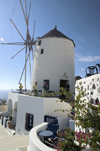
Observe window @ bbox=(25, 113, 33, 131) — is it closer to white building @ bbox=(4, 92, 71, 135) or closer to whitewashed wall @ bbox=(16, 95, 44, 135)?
white building @ bbox=(4, 92, 71, 135)

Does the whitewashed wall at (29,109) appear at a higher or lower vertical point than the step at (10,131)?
higher

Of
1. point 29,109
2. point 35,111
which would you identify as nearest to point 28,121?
point 29,109

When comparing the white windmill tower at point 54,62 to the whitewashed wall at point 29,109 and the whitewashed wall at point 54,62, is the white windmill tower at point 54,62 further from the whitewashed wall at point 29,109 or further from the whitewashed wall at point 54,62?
the whitewashed wall at point 29,109

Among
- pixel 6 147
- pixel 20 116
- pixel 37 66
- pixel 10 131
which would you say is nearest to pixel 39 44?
pixel 37 66

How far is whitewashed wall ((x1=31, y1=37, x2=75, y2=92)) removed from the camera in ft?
45.6

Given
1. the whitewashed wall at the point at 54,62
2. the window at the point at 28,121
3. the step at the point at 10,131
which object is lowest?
the step at the point at 10,131

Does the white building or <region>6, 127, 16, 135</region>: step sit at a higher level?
the white building

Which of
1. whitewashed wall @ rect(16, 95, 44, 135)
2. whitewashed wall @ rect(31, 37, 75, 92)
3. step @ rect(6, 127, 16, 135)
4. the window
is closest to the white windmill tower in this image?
whitewashed wall @ rect(31, 37, 75, 92)

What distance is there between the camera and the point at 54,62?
14.1 metres

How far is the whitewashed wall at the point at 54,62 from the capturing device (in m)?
13.9

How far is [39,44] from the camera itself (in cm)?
1555

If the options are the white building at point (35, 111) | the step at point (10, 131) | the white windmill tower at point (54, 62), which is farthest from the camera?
the white windmill tower at point (54, 62)

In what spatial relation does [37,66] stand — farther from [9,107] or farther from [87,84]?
[87,84]

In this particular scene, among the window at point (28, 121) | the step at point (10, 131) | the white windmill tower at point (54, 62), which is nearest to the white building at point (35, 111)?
the window at point (28, 121)
